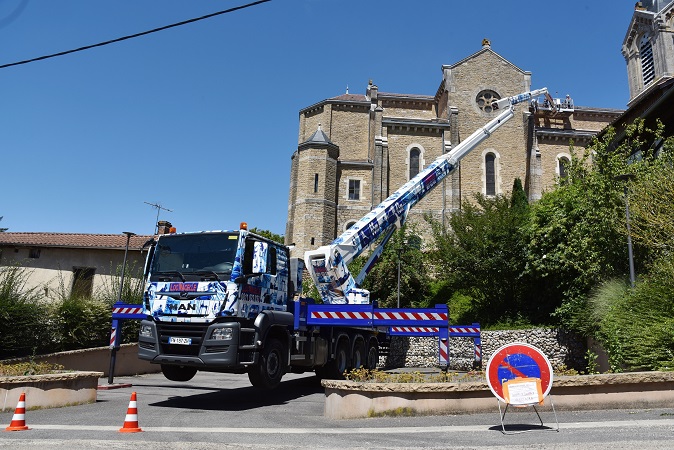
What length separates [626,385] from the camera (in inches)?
294

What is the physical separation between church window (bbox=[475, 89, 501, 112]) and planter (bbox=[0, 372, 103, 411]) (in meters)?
37.3

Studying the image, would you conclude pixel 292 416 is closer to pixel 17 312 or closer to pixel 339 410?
pixel 339 410

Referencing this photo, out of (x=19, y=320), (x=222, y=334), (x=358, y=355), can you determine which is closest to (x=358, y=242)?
(x=358, y=355)

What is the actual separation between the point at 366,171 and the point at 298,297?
28.3m

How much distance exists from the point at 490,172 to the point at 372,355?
29.4 meters

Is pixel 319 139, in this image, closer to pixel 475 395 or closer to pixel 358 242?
pixel 358 242

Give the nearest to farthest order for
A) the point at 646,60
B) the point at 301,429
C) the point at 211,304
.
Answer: the point at 301,429
the point at 211,304
the point at 646,60

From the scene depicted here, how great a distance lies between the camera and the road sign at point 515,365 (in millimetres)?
6496

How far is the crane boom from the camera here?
11.5 m

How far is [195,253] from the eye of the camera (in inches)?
364

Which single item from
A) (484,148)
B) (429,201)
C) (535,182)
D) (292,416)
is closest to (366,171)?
(429,201)

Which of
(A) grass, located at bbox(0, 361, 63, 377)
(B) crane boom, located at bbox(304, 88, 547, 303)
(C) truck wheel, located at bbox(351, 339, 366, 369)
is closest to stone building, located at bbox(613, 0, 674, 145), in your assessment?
(B) crane boom, located at bbox(304, 88, 547, 303)

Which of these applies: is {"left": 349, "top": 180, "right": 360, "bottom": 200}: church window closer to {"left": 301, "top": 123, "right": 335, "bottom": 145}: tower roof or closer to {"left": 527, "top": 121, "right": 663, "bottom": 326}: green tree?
{"left": 301, "top": 123, "right": 335, "bottom": 145}: tower roof

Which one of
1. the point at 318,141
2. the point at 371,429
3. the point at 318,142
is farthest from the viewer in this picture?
the point at 318,141
